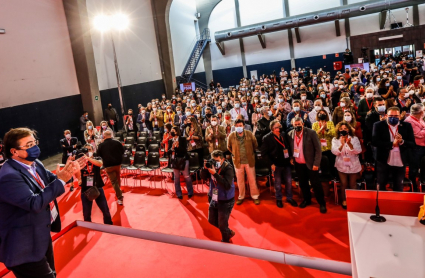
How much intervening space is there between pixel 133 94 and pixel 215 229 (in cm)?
1371

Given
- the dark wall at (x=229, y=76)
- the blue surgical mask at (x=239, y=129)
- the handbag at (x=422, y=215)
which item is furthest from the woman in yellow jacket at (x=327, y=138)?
the dark wall at (x=229, y=76)

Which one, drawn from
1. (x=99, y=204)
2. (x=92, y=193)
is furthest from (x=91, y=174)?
(x=99, y=204)

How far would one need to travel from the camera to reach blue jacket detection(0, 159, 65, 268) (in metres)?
2.24

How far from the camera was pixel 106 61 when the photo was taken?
15258mm

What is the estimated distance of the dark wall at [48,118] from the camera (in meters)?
11.0

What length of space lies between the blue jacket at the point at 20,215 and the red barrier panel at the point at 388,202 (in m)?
2.71

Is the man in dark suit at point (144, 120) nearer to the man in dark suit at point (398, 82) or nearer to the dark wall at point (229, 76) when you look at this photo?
the man in dark suit at point (398, 82)

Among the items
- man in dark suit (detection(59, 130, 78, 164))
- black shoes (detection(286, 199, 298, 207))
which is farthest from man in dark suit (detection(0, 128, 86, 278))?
man in dark suit (detection(59, 130, 78, 164))

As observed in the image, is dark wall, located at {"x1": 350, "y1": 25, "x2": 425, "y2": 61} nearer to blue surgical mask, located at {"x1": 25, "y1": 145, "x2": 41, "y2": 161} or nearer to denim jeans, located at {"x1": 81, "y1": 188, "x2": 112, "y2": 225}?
denim jeans, located at {"x1": 81, "y1": 188, "x2": 112, "y2": 225}

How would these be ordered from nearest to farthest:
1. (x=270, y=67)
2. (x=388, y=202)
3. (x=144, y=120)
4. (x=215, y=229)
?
(x=388, y=202) → (x=215, y=229) → (x=144, y=120) → (x=270, y=67)

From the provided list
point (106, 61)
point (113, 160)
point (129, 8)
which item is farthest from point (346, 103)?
point (129, 8)

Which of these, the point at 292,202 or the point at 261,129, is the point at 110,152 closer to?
the point at 261,129

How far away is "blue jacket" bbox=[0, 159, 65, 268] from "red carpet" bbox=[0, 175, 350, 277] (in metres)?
1.31

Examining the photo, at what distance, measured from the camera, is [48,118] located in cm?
1243
